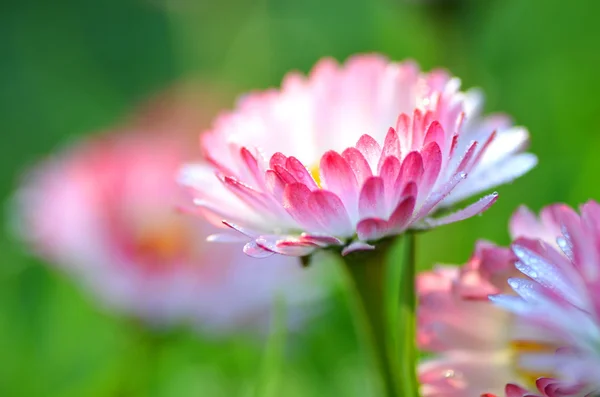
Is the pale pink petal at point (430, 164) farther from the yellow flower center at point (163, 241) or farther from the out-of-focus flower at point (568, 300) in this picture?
the yellow flower center at point (163, 241)

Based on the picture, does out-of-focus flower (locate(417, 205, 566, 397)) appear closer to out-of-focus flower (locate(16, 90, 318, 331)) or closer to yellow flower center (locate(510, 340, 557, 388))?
yellow flower center (locate(510, 340, 557, 388))

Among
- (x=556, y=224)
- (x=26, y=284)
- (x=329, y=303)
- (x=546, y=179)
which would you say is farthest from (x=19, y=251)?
(x=556, y=224)

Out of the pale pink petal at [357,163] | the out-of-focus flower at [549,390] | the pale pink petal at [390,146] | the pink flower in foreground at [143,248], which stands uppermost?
the pink flower in foreground at [143,248]

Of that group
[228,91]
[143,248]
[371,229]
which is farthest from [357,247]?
[228,91]

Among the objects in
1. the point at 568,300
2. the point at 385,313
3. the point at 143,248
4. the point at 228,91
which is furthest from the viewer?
the point at 228,91

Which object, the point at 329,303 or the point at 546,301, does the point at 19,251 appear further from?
the point at 546,301

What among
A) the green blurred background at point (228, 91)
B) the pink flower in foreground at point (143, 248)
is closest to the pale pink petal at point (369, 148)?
the green blurred background at point (228, 91)

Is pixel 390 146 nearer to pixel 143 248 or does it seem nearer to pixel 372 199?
pixel 372 199
